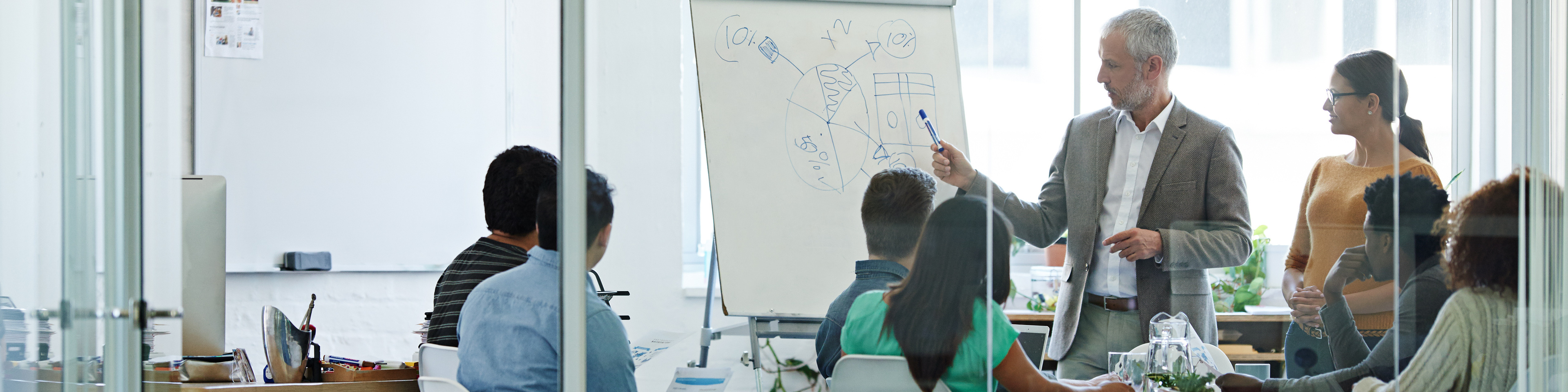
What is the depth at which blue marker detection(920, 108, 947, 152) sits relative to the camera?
6.02 ft

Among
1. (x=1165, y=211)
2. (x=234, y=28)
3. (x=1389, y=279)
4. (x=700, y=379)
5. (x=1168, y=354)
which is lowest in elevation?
(x=700, y=379)

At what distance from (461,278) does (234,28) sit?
5.42 feet

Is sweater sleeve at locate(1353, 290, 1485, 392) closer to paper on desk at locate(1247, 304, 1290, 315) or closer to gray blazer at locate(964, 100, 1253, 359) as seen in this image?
paper on desk at locate(1247, 304, 1290, 315)

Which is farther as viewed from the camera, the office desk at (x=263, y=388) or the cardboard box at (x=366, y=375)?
the cardboard box at (x=366, y=375)

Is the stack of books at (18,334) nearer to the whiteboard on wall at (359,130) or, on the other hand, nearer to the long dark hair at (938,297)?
the whiteboard on wall at (359,130)

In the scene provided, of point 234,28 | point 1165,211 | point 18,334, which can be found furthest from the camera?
point 234,28

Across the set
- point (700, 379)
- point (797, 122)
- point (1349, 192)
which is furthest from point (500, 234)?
point (1349, 192)

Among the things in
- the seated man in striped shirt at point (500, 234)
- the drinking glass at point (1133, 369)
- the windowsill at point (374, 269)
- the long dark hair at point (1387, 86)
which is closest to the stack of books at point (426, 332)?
the seated man in striped shirt at point (500, 234)

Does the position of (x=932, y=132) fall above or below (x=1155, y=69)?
below

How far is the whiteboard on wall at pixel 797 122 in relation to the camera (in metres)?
1.80

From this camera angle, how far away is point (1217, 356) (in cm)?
191

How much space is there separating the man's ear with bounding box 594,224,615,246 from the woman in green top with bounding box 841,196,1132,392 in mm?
502

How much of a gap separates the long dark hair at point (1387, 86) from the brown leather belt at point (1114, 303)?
2.13 ft

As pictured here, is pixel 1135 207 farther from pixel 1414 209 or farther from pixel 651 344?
pixel 651 344
